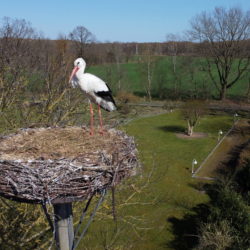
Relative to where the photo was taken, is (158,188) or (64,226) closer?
(64,226)

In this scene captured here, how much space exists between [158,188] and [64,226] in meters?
11.3

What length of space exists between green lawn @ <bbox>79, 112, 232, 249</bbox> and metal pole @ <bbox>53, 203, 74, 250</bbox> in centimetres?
137

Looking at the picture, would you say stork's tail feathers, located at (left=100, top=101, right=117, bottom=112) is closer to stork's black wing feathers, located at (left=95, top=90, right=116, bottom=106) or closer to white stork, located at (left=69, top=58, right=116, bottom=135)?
stork's black wing feathers, located at (left=95, top=90, right=116, bottom=106)

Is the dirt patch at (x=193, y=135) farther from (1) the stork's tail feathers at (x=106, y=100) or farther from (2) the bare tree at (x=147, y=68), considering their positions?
(1) the stork's tail feathers at (x=106, y=100)

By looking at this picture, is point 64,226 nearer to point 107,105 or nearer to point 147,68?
point 107,105

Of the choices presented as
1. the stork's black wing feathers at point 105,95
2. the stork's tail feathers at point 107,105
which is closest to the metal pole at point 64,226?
the stork's black wing feathers at point 105,95

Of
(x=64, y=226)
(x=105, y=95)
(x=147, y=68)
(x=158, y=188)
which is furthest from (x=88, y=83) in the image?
(x=147, y=68)

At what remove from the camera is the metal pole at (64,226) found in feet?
12.3

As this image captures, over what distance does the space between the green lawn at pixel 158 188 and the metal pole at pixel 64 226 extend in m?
1.37

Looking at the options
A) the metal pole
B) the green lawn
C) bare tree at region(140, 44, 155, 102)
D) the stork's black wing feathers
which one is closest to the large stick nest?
the metal pole

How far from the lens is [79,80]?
506cm

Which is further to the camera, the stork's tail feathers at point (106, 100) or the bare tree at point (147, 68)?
the bare tree at point (147, 68)

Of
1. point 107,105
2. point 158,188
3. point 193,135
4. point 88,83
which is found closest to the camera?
point 88,83

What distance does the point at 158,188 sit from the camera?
48.1 ft
